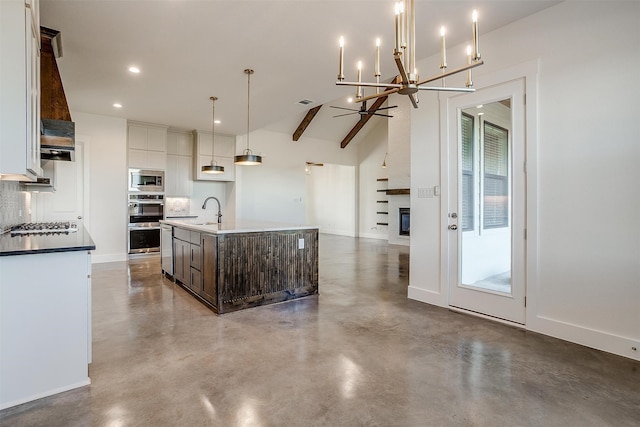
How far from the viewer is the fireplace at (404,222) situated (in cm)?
942

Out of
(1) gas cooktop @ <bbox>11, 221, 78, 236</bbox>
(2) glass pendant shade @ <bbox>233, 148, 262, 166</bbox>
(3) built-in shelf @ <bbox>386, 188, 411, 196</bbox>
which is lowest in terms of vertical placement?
(1) gas cooktop @ <bbox>11, 221, 78, 236</bbox>

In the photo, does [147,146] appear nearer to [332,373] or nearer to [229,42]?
[229,42]

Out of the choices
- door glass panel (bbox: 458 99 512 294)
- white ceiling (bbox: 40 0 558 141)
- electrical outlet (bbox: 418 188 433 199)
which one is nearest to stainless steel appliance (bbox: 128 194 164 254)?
white ceiling (bbox: 40 0 558 141)

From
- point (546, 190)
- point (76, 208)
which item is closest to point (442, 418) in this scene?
point (546, 190)

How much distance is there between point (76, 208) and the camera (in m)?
6.05

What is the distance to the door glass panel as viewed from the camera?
10.7ft

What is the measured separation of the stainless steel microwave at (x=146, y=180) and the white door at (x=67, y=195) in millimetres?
783

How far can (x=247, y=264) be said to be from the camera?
11.9 feet

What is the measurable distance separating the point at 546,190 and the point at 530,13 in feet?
5.04

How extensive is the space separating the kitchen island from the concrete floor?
0.23m

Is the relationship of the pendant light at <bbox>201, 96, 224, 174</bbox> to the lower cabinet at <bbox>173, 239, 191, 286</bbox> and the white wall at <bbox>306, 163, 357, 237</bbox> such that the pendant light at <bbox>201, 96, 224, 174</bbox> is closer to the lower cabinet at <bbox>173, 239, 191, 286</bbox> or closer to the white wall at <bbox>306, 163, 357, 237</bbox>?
the lower cabinet at <bbox>173, 239, 191, 286</bbox>

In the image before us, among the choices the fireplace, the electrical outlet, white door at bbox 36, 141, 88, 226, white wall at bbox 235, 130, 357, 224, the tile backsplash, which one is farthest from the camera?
the fireplace

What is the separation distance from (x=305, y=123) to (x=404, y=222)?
3841 mm

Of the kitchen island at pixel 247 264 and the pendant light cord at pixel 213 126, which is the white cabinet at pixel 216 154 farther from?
the kitchen island at pixel 247 264
